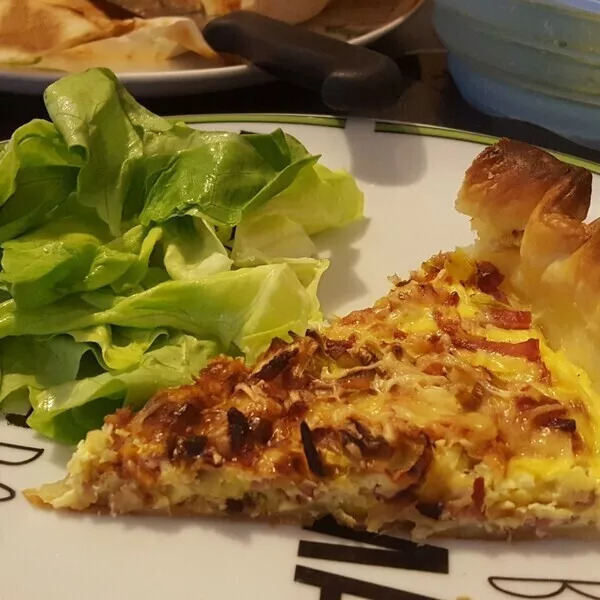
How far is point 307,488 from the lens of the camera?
1.07 meters

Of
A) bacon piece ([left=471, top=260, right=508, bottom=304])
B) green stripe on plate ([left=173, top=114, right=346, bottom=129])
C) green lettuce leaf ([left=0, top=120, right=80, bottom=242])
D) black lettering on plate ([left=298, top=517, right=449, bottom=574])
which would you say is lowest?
black lettering on plate ([left=298, top=517, right=449, bottom=574])

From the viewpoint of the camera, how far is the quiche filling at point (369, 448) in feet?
3.43

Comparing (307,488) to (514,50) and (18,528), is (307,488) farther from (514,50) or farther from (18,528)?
(514,50)

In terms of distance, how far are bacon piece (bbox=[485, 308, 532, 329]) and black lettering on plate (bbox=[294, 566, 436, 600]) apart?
16.8 inches

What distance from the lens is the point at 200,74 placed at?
1917 mm

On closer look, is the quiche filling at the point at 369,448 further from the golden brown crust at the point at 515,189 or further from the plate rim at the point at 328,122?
the plate rim at the point at 328,122

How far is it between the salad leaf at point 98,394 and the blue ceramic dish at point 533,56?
109cm

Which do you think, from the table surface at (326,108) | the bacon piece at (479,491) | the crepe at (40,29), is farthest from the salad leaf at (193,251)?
the crepe at (40,29)

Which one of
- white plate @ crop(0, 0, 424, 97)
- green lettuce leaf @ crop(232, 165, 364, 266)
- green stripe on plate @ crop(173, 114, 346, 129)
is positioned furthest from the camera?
white plate @ crop(0, 0, 424, 97)

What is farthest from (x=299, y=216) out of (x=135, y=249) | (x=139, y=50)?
(x=139, y=50)

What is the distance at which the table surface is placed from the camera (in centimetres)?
202

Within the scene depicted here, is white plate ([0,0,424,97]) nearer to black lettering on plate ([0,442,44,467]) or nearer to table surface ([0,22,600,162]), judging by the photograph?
table surface ([0,22,600,162])

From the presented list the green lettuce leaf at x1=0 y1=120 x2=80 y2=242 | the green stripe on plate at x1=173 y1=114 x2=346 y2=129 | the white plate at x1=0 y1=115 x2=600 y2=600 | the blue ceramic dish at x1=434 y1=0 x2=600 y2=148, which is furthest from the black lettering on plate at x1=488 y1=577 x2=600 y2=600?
the blue ceramic dish at x1=434 y1=0 x2=600 y2=148

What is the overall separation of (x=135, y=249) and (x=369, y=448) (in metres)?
0.59
